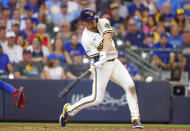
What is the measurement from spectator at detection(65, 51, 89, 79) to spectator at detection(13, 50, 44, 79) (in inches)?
28.5

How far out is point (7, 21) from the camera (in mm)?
12539

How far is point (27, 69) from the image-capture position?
418 inches

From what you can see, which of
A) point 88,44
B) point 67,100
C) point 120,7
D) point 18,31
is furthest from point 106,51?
point 120,7

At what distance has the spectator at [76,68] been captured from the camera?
34.7 feet

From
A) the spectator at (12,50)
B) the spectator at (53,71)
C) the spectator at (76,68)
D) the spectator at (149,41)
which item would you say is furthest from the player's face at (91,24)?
the spectator at (149,41)

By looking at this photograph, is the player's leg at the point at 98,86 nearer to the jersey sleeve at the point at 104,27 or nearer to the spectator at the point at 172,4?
the jersey sleeve at the point at 104,27

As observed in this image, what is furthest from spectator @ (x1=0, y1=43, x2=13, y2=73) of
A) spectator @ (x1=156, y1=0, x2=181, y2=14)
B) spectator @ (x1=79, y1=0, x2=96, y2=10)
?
spectator @ (x1=156, y1=0, x2=181, y2=14)

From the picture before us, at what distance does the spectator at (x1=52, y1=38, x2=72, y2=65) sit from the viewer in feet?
36.3

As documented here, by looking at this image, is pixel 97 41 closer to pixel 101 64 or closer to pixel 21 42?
pixel 101 64

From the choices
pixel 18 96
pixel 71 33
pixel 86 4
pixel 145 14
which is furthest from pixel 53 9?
pixel 18 96

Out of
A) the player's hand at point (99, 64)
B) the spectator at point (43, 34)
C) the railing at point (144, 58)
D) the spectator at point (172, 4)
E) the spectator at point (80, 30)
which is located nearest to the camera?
the player's hand at point (99, 64)

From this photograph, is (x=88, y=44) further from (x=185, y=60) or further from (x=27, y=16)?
(x=27, y=16)

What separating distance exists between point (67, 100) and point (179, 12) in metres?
5.20

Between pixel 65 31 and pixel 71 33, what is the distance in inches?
8.5
